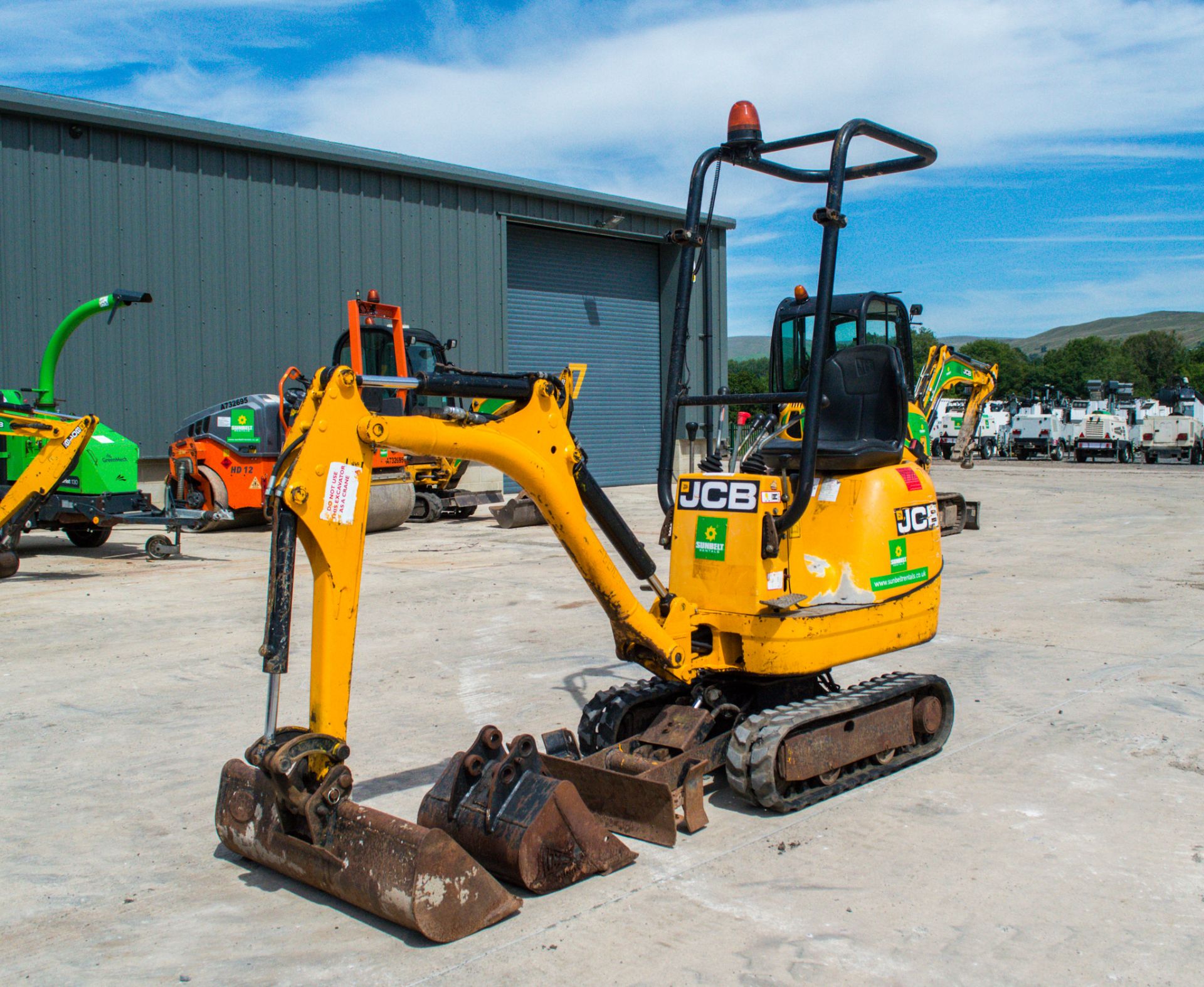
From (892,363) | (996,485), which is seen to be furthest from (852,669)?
(996,485)

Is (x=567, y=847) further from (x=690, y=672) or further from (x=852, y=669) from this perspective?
(x=852, y=669)

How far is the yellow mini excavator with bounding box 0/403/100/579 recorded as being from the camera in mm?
11219

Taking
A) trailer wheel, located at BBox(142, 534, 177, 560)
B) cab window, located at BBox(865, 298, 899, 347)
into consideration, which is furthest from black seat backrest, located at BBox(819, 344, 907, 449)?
trailer wheel, located at BBox(142, 534, 177, 560)

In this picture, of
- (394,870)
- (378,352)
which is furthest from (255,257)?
(394,870)

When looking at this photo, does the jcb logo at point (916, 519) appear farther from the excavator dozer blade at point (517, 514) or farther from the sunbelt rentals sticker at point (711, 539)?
the excavator dozer blade at point (517, 514)

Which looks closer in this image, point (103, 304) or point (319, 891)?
point (319, 891)

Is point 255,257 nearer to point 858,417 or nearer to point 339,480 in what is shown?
point 858,417

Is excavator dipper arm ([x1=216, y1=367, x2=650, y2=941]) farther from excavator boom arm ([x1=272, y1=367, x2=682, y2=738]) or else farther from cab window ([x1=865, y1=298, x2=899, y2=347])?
cab window ([x1=865, y1=298, x2=899, y2=347])

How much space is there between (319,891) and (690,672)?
185 cm

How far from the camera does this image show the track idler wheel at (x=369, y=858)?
359 cm

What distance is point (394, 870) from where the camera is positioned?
3619 millimetres

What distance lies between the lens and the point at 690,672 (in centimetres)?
505

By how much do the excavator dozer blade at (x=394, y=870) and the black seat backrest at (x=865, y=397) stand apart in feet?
8.95

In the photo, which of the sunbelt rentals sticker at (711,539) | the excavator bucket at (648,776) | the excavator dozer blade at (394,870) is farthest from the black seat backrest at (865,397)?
the excavator dozer blade at (394,870)
